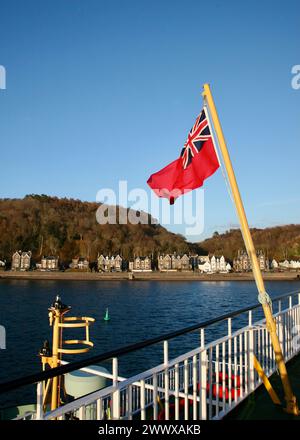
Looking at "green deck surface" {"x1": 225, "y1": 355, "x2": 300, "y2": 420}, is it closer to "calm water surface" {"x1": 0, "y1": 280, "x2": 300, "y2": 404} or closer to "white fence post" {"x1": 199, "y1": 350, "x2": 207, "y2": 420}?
"white fence post" {"x1": 199, "y1": 350, "x2": 207, "y2": 420}

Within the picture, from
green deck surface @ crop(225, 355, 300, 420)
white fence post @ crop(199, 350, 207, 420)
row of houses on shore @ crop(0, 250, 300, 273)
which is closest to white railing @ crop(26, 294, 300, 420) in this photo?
white fence post @ crop(199, 350, 207, 420)

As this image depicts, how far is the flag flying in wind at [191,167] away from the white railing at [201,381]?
180 centimetres

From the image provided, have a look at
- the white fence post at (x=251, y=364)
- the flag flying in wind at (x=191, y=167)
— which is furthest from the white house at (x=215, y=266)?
the flag flying in wind at (x=191, y=167)

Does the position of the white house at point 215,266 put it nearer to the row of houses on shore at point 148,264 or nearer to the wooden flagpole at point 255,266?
the row of houses on shore at point 148,264

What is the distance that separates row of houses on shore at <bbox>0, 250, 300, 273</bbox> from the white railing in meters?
132

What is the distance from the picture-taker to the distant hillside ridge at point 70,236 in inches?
6033

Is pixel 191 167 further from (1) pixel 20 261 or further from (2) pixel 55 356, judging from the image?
(1) pixel 20 261

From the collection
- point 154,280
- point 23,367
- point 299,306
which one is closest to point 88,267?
point 154,280

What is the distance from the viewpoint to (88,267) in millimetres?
143000

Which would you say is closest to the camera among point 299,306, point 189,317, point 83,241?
point 299,306

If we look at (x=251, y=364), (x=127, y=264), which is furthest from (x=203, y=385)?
(x=127, y=264)

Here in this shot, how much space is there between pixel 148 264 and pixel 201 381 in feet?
444
